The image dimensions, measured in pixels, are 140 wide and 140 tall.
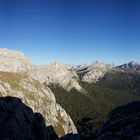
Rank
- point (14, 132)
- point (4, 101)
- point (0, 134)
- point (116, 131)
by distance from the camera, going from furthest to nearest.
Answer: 1. point (4, 101)
2. point (14, 132)
3. point (0, 134)
4. point (116, 131)

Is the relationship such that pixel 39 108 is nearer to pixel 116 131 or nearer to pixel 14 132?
pixel 14 132

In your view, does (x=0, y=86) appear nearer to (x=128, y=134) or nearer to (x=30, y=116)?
(x=30, y=116)

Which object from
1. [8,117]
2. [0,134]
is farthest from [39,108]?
[0,134]

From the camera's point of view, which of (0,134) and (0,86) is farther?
(0,86)

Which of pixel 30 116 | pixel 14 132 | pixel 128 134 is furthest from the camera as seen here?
pixel 30 116

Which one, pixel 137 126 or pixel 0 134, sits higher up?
pixel 137 126

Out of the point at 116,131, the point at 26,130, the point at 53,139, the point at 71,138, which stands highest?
the point at 116,131
